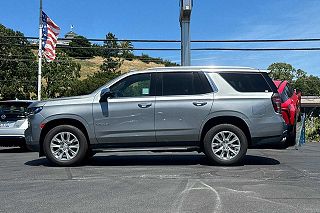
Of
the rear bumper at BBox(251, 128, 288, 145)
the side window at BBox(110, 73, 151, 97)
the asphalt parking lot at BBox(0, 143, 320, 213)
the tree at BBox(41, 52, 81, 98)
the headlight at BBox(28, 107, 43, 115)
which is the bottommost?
the asphalt parking lot at BBox(0, 143, 320, 213)

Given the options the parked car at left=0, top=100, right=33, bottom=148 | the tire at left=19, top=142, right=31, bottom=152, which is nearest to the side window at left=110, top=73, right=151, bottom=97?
the parked car at left=0, top=100, right=33, bottom=148

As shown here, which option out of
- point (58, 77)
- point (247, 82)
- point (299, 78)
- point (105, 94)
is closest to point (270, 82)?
point (247, 82)

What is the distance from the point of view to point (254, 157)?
10.1m

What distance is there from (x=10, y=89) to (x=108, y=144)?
43894mm

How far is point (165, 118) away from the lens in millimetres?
8438

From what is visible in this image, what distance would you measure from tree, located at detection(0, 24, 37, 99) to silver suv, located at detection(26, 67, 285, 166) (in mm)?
42780

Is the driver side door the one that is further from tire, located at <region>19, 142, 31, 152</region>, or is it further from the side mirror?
tire, located at <region>19, 142, 31, 152</region>

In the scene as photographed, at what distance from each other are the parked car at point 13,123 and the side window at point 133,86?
4.65 metres

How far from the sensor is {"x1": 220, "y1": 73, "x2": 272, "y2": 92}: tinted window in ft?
28.3

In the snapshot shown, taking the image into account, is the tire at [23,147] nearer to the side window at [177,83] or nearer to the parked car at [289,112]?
the side window at [177,83]

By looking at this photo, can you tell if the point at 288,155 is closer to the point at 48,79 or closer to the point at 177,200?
the point at 177,200

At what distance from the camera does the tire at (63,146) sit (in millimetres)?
8586

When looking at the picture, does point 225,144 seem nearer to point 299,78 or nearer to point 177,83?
point 177,83

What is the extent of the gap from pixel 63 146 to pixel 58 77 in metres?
48.2
